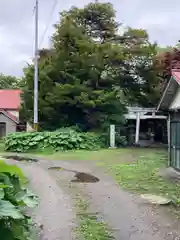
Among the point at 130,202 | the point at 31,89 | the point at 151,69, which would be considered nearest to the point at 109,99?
the point at 151,69

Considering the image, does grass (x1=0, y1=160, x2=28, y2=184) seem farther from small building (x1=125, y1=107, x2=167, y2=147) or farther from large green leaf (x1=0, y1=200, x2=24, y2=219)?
small building (x1=125, y1=107, x2=167, y2=147)

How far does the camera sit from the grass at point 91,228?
6038 mm

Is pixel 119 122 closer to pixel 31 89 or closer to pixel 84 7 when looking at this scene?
pixel 31 89

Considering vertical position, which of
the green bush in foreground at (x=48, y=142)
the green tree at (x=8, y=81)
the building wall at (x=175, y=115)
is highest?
the green tree at (x=8, y=81)

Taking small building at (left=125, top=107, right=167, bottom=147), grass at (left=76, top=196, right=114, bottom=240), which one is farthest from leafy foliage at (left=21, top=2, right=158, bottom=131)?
grass at (left=76, top=196, right=114, bottom=240)

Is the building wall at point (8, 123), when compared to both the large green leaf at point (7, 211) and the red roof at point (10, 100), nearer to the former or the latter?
the red roof at point (10, 100)

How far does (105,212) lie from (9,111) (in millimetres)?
28401

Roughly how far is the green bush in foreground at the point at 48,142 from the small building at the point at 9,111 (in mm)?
9550

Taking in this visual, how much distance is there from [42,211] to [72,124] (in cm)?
1788

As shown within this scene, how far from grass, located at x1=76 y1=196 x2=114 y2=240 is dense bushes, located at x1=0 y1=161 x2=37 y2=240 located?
379 cm

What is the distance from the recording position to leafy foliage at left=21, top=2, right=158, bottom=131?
23.9m

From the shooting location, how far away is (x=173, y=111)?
14398 millimetres

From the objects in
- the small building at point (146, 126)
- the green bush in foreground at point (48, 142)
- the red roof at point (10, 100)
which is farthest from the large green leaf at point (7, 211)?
the red roof at point (10, 100)

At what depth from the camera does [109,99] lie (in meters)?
23.5
